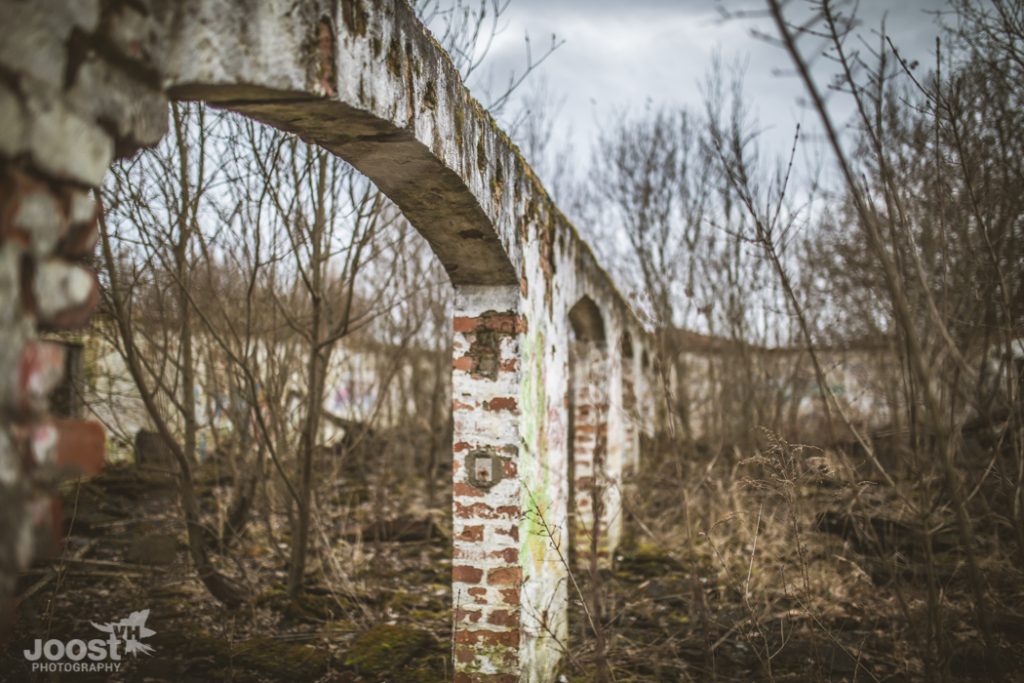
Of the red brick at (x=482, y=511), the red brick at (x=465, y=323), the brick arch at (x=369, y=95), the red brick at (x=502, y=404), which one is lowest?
the red brick at (x=482, y=511)

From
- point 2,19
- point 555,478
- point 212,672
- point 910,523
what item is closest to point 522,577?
point 555,478

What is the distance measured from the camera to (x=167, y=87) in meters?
1.55

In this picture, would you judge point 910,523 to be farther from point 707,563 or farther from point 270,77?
point 270,77

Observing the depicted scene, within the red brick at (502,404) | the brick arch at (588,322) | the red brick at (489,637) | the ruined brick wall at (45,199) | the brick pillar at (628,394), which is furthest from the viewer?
the brick pillar at (628,394)

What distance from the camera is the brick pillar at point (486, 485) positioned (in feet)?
10.8

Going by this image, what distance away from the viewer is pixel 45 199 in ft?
4.05

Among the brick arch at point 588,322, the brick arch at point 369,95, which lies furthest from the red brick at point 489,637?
the brick arch at point 588,322

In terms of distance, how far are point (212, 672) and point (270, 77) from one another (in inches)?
133

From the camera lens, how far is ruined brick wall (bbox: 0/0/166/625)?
1146 mm

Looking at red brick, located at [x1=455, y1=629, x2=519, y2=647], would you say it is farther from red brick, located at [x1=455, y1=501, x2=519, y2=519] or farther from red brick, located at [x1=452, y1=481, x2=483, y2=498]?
red brick, located at [x1=452, y1=481, x2=483, y2=498]

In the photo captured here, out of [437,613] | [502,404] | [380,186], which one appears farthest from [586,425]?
[380,186]

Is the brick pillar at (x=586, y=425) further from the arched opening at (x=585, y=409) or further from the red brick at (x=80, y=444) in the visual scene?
the red brick at (x=80, y=444)

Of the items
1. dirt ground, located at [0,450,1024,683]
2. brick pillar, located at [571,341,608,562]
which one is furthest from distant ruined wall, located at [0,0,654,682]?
brick pillar, located at [571,341,608,562]

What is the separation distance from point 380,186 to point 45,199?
1.58 metres
